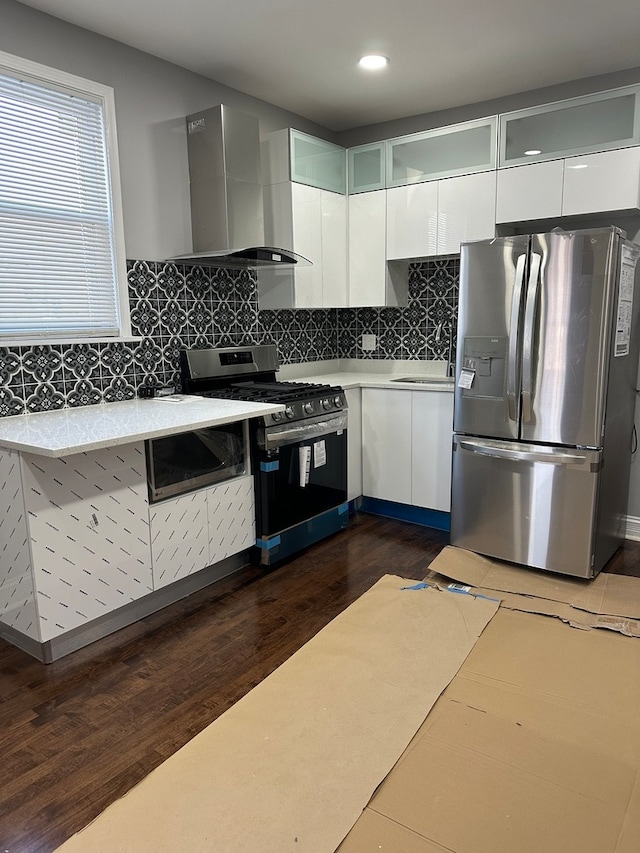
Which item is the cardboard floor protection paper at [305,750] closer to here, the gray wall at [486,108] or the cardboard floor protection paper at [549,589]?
the cardboard floor protection paper at [549,589]

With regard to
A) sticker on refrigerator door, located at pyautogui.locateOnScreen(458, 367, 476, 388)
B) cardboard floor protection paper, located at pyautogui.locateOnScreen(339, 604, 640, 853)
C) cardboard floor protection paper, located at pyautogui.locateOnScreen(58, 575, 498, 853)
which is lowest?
cardboard floor protection paper, located at pyautogui.locateOnScreen(339, 604, 640, 853)

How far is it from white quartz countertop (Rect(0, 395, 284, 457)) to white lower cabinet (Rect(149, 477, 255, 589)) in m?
0.40

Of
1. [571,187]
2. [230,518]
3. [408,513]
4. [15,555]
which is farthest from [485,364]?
[15,555]

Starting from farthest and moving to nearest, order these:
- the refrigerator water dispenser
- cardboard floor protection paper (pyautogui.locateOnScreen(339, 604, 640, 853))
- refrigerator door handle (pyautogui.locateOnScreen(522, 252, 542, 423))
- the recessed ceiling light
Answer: the recessed ceiling light < the refrigerator water dispenser < refrigerator door handle (pyautogui.locateOnScreen(522, 252, 542, 423)) < cardboard floor protection paper (pyautogui.locateOnScreen(339, 604, 640, 853))

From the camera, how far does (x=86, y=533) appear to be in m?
2.39

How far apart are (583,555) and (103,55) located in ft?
11.0

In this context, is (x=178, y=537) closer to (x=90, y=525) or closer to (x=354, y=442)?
(x=90, y=525)

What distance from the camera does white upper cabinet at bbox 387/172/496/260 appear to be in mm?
3562

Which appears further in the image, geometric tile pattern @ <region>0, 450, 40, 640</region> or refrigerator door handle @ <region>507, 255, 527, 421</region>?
refrigerator door handle @ <region>507, 255, 527, 421</region>

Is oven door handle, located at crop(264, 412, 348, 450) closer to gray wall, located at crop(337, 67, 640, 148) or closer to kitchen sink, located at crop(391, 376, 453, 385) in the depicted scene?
kitchen sink, located at crop(391, 376, 453, 385)

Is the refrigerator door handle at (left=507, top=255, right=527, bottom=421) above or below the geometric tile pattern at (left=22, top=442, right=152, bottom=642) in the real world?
above

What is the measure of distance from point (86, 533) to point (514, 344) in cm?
212

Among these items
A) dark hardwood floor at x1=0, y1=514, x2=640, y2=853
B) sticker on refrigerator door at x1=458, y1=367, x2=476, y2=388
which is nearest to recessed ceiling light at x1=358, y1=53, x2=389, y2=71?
sticker on refrigerator door at x1=458, y1=367, x2=476, y2=388

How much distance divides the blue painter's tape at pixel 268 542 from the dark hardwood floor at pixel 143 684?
0.14 metres
